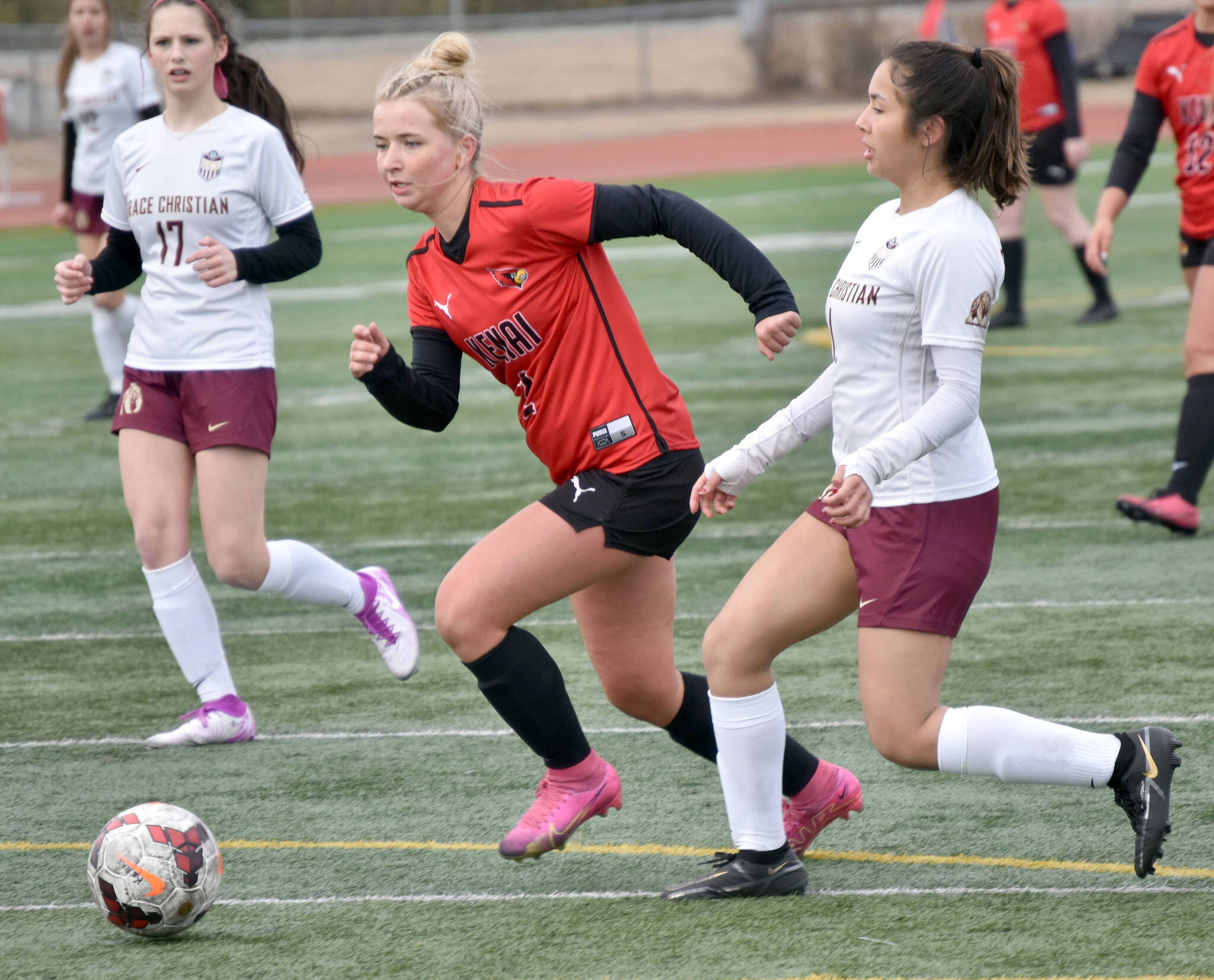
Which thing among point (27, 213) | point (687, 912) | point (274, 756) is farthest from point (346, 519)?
point (27, 213)

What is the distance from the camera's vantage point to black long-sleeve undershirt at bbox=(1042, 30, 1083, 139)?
41.1ft

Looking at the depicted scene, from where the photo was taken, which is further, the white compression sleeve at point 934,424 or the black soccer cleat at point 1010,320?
the black soccer cleat at point 1010,320

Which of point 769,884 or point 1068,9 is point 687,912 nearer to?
point 769,884

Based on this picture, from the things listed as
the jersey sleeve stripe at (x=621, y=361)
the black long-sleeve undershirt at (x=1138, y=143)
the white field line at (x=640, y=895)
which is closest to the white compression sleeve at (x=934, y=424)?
the jersey sleeve stripe at (x=621, y=361)

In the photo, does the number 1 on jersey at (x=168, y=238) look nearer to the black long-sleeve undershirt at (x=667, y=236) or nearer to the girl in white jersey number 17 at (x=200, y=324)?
the girl in white jersey number 17 at (x=200, y=324)

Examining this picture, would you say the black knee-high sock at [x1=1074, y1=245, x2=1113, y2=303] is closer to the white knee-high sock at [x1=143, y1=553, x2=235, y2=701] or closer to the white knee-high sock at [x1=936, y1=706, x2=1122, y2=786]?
the white knee-high sock at [x1=143, y1=553, x2=235, y2=701]

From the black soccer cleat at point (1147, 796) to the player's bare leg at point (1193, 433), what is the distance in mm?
3801

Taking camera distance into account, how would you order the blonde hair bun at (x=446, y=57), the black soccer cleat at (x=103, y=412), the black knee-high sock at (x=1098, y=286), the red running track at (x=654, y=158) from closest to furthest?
the blonde hair bun at (x=446, y=57)
the black soccer cleat at (x=103, y=412)
the black knee-high sock at (x=1098, y=286)
the red running track at (x=654, y=158)

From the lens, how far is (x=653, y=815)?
4.75m

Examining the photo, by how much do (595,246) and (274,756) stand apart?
6.72 ft

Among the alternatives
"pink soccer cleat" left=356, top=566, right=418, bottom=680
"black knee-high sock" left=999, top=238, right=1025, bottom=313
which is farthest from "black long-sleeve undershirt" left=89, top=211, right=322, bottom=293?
"black knee-high sock" left=999, top=238, right=1025, bottom=313

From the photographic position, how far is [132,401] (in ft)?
18.0

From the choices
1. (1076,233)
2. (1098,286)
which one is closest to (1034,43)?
(1076,233)

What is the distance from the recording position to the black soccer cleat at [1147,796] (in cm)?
383
